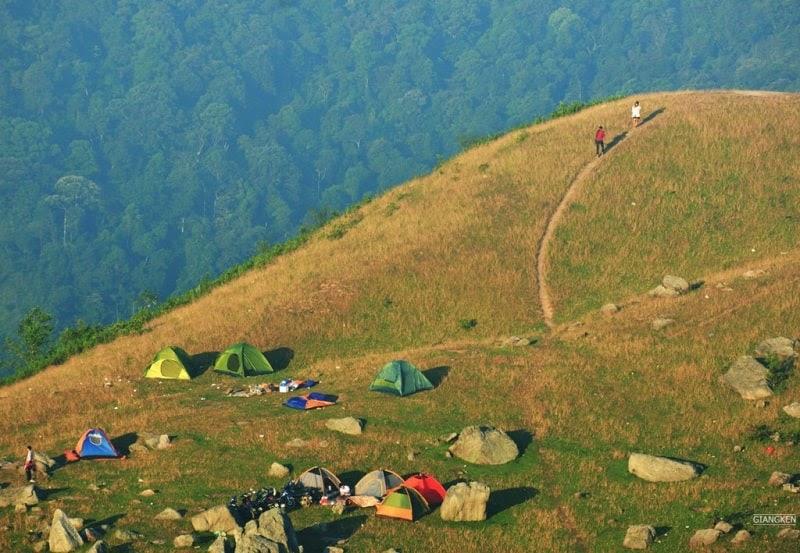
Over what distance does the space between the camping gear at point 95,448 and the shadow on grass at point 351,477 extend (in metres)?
9.38

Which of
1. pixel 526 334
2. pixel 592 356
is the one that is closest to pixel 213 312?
pixel 526 334

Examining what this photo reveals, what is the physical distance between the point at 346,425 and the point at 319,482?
6.75m

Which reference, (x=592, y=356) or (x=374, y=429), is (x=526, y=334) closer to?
(x=592, y=356)

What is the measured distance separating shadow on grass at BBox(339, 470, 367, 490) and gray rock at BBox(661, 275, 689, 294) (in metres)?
26.0

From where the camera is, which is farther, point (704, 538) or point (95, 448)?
point (95, 448)

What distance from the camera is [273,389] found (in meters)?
52.7

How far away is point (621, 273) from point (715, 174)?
42.2ft

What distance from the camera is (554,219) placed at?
229ft

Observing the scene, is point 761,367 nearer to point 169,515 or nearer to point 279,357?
point 279,357

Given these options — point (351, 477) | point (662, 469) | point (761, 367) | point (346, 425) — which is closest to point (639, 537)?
point (662, 469)

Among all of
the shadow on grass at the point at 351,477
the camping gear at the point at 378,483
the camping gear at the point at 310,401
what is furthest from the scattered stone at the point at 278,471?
the camping gear at the point at 310,401

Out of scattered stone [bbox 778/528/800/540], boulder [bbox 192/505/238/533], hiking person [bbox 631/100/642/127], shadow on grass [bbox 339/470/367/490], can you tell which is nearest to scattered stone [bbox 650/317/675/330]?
shadow on grass [bbox 339/470/367/490]

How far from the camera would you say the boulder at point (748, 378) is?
45531 millimetres

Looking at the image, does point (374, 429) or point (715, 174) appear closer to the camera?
point (374, 429)
